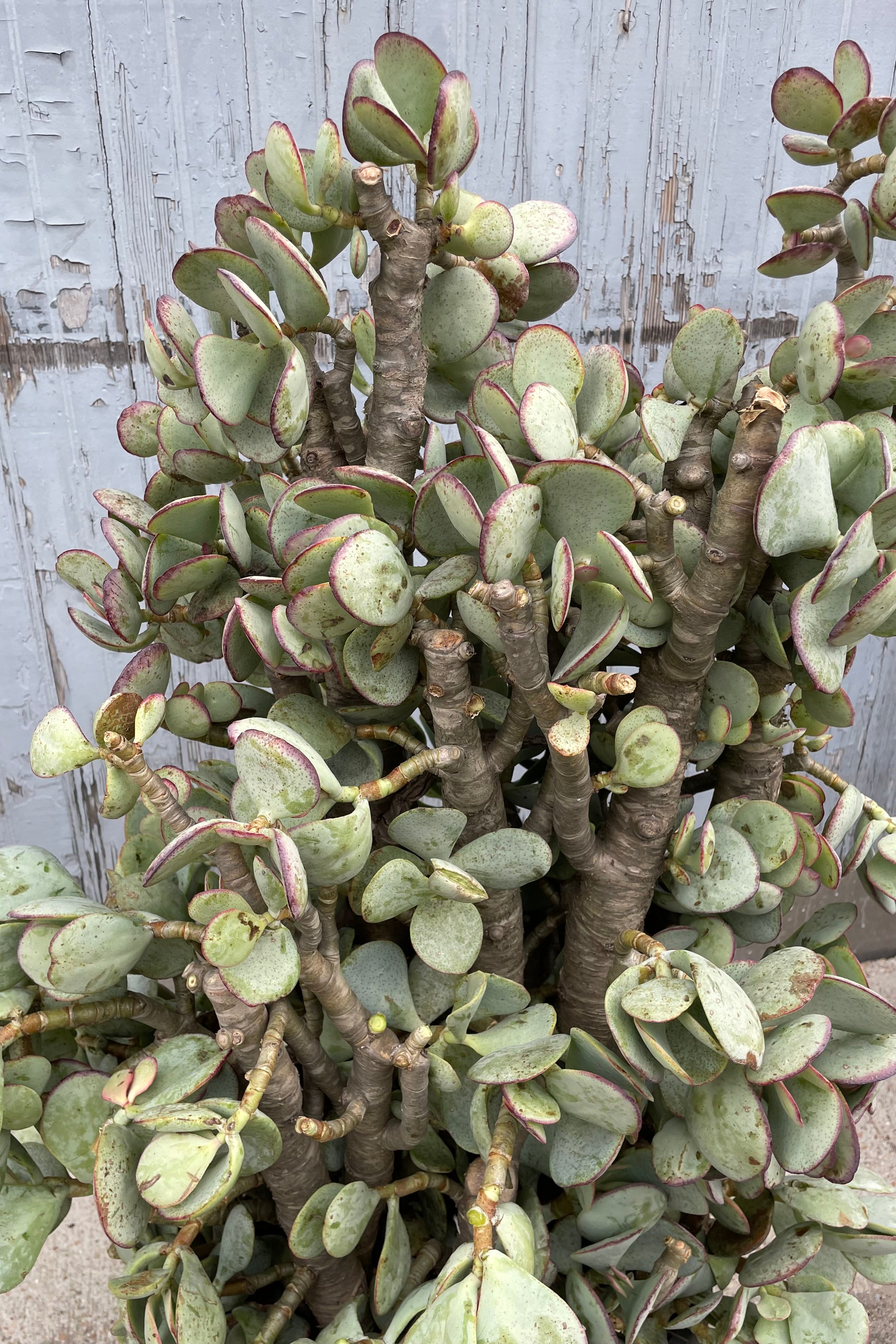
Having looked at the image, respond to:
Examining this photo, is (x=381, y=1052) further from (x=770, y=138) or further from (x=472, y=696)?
(x=770, y=138)

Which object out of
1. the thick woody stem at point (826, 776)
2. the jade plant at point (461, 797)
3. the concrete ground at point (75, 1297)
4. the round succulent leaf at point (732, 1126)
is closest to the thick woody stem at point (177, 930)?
the jade plant at point (461, 797)

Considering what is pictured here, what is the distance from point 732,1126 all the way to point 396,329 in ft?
1.15

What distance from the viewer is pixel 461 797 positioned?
0.44m

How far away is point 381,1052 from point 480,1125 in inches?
2.0

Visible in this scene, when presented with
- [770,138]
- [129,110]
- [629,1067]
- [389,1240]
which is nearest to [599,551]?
[629,1067]

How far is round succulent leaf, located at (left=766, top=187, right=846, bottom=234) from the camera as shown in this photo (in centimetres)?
41

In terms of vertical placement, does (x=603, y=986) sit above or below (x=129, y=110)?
below

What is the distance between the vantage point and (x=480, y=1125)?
40 cm

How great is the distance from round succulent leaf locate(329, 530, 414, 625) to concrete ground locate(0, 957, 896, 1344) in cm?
80

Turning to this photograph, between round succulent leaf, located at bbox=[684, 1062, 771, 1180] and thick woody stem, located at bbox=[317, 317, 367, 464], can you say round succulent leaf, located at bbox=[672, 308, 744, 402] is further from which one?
round succulent leaf, located at bbox=[684, 1062, 771, 1180]

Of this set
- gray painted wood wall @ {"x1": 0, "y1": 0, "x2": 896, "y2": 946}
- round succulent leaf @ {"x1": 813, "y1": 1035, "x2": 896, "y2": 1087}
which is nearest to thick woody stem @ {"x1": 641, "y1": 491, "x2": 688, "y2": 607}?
round succulent leaf @ {"x1": 813, "y1": 1035, "x2": 896, "y2": 1087}

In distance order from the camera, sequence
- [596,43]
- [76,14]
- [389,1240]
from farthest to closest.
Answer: [596,43], [76,14], [389,1240]

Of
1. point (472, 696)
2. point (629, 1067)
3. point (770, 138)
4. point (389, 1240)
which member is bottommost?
point (389, 1240)

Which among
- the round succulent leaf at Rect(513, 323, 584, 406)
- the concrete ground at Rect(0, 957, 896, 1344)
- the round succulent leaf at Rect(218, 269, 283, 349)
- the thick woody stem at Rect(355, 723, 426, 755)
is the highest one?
the round succulent leaf at Rect(218, 269, 283, 349)
